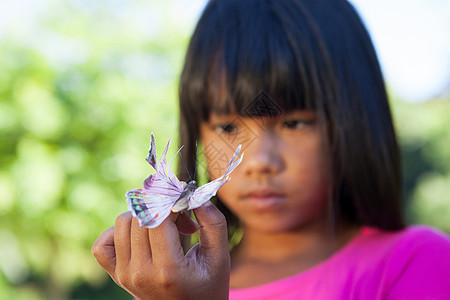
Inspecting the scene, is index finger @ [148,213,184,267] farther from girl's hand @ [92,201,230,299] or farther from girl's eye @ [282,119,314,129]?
girl's eye @ [282,119,314,129]

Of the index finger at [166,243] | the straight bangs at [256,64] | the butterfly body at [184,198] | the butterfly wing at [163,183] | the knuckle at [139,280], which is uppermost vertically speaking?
the straight bangs at [256,64]

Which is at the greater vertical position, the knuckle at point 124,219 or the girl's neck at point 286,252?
the knuckle at point 124,219

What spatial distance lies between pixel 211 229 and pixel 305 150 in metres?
0.39

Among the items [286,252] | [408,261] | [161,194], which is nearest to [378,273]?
[408,261]

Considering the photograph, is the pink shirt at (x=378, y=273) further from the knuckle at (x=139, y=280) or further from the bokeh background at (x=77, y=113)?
the bokeh background at (x=77, y=113)

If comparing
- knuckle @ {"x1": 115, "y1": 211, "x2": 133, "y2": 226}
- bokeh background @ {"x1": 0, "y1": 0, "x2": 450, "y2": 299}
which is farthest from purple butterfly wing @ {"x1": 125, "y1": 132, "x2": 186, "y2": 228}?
bokeh background @ {"x1": 0, "y1": 0, "x2": 450, "y2": 299}

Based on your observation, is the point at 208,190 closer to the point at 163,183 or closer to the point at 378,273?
the point at 163,183

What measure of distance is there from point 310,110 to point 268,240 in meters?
0.31

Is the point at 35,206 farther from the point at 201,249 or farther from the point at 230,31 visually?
the point at 201,249

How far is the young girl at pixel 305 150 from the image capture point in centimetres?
76

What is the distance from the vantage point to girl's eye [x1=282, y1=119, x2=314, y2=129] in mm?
775

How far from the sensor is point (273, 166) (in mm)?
751

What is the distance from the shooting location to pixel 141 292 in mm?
483

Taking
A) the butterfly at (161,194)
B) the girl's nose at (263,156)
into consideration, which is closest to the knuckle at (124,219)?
the butterfly at (161,194)
